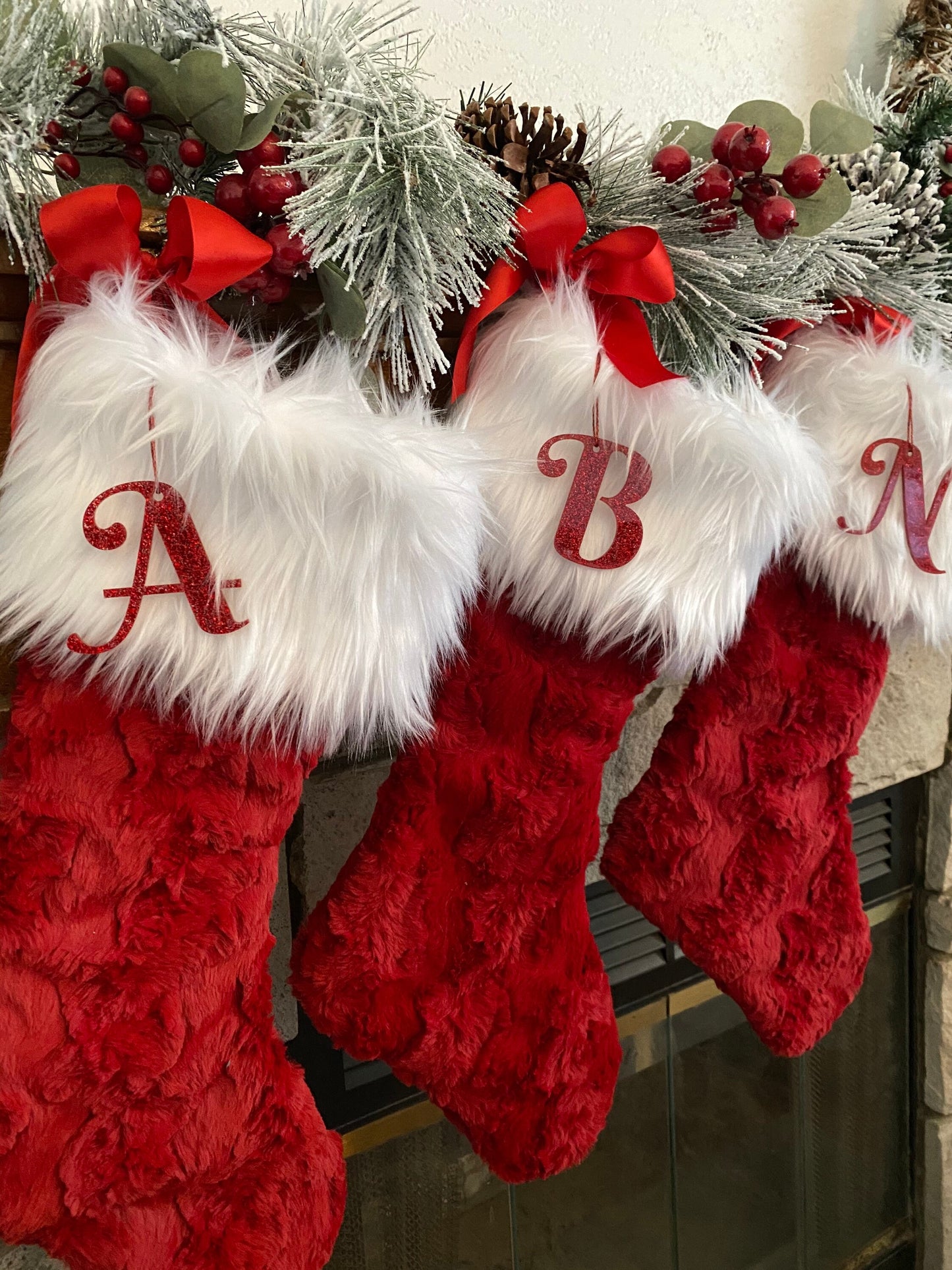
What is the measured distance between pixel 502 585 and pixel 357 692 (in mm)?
165

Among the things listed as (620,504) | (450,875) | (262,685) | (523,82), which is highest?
(523,82)

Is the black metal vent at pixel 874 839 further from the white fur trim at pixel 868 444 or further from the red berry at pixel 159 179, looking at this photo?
the red berry at pixel 159 179

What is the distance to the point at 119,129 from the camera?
0.54 meters

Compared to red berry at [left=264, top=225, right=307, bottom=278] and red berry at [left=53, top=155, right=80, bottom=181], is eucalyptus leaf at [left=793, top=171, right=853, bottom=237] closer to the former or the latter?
red berry at [left=264, top=225, right=307, bottom=278]

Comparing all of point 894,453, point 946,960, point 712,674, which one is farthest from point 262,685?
point 946,960

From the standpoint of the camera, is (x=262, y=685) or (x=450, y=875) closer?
(x=262, y=685)

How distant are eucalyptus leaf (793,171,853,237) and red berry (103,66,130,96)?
1.52ft

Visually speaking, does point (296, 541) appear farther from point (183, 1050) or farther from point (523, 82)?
point (523, 82)

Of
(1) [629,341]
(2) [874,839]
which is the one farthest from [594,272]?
(2) [874,839]

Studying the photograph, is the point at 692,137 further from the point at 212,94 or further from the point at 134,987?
the point at 134,987

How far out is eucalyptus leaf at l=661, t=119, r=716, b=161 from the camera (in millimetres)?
721

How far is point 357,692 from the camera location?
581mm

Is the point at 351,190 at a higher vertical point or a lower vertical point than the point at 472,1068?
higher

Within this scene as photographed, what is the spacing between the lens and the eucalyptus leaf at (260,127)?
0.54 m
